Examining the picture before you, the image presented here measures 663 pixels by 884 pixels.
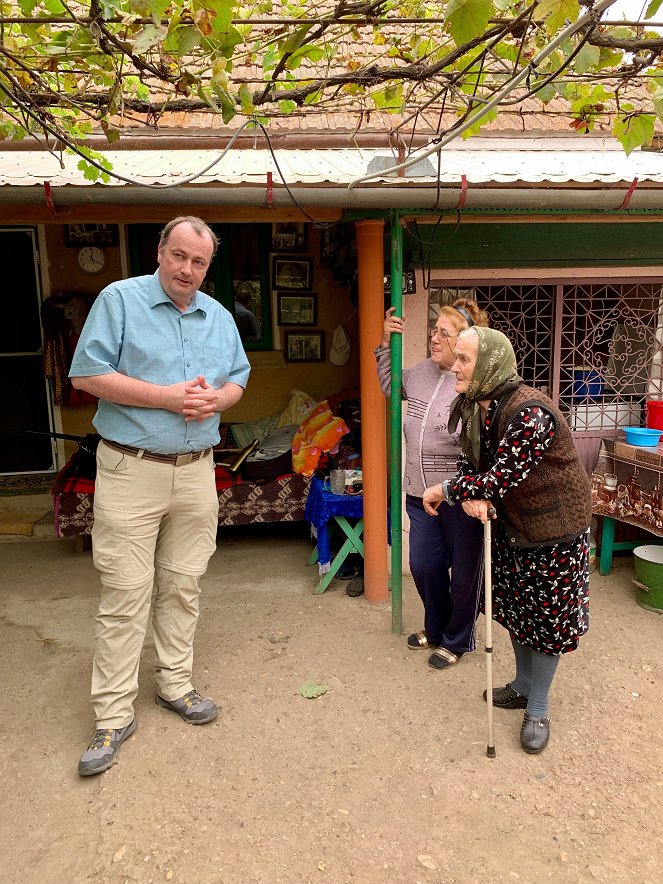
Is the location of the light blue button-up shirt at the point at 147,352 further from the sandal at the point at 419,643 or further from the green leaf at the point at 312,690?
the sandal at the point at 419,643

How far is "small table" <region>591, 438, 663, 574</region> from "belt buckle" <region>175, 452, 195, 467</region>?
3277 millimetres

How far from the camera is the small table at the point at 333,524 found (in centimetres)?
485

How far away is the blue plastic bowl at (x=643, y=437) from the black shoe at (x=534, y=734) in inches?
102

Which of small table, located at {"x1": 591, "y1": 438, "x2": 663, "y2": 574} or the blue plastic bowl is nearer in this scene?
small table, located at {"x1": 591, "y1": 438, "x2": 663, "y2": 574}

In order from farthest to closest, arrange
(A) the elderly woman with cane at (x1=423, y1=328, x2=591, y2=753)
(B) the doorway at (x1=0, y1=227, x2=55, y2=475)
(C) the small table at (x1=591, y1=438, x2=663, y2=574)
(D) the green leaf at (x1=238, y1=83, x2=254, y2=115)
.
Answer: (B) the doorway at (x1=0, y1=227, x2=55, y2=475) → (C) the small table at (x1=591, y1=438, x2=663, y2=574) → (A) the elderly woman with cane at (x1=423, y1=328, x2=591, y2=753) → (D) the green leaf at (x1=238, y1=83, x2=254, y2=115)

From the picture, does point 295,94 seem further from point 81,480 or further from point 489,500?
point 81,480

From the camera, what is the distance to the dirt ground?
2584mm

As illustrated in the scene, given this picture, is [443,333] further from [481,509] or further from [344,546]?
[344,546]

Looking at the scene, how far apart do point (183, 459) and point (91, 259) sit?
413cm

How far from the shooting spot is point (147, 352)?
9.69 ft

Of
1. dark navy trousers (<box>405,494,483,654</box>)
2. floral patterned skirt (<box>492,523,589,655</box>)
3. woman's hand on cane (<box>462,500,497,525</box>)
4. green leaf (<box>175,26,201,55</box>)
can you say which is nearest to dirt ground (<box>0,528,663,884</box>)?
dark navy trousers (<box>405,494,483,654</box>)

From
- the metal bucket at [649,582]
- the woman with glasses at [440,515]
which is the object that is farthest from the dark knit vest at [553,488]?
the metal bucket at [649,582]

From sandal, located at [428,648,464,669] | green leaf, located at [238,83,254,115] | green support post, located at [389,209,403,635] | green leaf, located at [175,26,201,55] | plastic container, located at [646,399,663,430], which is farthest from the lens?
plastic container, located at [646,399,663,430]

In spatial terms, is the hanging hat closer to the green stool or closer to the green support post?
the green stool
